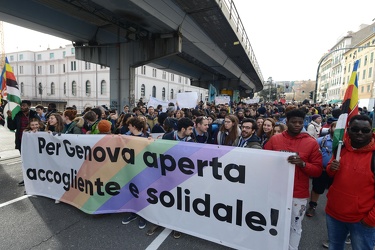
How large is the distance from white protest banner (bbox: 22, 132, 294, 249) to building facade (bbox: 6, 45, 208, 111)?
43.8 m

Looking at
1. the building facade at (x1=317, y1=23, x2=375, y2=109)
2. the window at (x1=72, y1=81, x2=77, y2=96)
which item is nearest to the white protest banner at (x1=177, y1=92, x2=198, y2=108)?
the building facade at (x1=317, y1=23, x2=375, y2=109)

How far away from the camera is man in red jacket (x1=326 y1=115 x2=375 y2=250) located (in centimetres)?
198

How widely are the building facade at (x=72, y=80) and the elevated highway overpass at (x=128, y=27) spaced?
32.9 metres

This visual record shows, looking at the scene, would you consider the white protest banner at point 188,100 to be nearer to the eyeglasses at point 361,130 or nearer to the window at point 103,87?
the eyeglasses at point 361,130

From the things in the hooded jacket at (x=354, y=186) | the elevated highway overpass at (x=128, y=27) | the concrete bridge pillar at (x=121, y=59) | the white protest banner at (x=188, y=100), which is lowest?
the hooded jacket at (x=354, y=186)

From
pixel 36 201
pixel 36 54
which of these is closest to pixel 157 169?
pixel 36 201

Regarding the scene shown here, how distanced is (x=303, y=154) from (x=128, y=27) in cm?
1135

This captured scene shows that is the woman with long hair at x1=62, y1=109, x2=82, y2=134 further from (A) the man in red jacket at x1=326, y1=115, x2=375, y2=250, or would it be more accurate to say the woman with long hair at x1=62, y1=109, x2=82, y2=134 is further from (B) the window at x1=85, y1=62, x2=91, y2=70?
(B) the window at x1=85, y1=62, x2=91, y2=70

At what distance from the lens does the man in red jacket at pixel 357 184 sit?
78.0 inches

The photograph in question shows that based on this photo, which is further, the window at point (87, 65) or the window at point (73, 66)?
the window at point (73, 66)

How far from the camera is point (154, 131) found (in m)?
5.74

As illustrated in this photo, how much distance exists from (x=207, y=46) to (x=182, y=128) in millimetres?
12990

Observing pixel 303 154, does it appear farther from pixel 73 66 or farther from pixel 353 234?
pixel 73 66

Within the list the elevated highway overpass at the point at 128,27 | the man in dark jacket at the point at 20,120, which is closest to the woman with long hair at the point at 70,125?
the man in dark jacket at the point at 20,120
